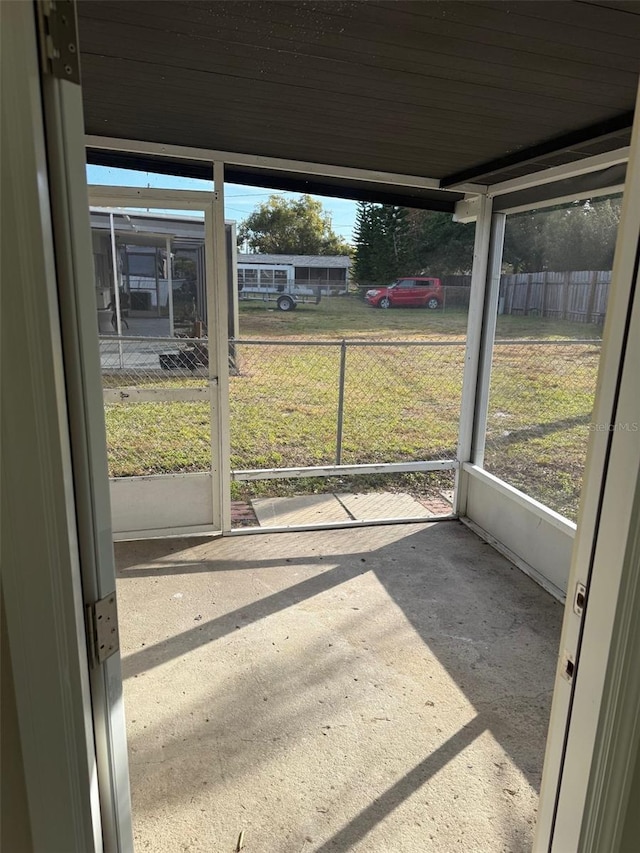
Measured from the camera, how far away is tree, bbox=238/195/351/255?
363cm

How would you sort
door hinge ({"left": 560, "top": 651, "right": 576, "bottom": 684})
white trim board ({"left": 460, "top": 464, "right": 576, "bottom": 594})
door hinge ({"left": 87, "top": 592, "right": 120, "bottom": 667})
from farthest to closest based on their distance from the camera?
white trim board ({"left": 460, "top": 464, "right": 576, "bottom": 594}) < door hinge ({"left": 560, "top": 651, "right": 576, "bottom": 684}) < door hinge ({"left": 87, "top": 592, "right": 120, "bottom": 667})

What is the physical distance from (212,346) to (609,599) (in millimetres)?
2801

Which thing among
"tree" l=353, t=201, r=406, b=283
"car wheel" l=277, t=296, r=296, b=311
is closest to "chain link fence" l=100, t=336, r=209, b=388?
"car wheel" l=277, t=296, r=296, b=311

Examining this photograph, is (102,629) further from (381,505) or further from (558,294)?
(381,505)

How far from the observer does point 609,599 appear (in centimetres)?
91

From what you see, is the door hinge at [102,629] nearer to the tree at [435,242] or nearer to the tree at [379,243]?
the tree at [379,243]

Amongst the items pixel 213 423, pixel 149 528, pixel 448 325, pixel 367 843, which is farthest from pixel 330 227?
pixel 367 843

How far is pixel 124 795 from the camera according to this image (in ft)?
2.95

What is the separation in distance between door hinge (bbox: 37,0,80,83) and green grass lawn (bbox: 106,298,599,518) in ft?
8.57

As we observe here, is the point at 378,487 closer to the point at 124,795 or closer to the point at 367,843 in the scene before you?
the point at 367,843

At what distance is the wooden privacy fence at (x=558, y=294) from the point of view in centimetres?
267

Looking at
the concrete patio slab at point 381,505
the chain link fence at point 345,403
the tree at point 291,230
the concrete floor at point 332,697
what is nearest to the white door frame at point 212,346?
the concrete floor at point 332,697

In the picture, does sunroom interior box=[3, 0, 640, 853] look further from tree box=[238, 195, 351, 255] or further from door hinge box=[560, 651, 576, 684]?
tree box=[238, 195, 351, 255]

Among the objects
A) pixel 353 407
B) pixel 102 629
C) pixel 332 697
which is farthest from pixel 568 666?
pixel 353 407
